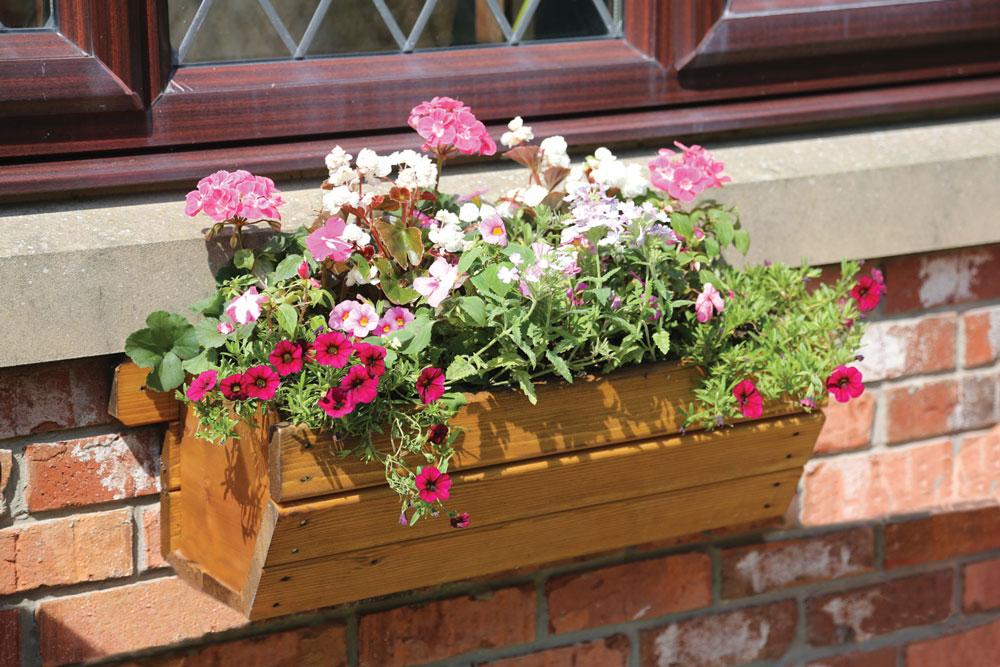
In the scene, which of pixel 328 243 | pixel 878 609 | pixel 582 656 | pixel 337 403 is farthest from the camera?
pixel 878 609

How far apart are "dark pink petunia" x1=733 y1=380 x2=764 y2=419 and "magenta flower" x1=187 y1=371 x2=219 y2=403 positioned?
641 mm

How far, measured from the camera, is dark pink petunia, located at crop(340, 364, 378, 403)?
3.71 feet

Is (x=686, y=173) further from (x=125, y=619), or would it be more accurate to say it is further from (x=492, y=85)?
(x=125, y=619)

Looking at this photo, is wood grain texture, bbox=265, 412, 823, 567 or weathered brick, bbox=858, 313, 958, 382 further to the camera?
weathered brick, bbox=858, 313, 958, 382

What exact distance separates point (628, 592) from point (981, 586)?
77 cm

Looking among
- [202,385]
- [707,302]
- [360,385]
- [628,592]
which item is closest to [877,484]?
[628,592]

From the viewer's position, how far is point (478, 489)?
1278 millimetres

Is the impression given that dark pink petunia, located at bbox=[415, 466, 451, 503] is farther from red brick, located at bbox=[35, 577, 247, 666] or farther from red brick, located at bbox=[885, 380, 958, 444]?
red brick, located at bbox=[885, 380, 958, 444]

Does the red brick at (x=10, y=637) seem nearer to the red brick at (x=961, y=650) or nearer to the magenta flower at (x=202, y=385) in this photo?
the magenta flower at (x=202, y=385)

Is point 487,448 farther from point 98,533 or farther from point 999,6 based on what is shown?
point 999,6

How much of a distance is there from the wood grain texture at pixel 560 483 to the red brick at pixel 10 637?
41 cm

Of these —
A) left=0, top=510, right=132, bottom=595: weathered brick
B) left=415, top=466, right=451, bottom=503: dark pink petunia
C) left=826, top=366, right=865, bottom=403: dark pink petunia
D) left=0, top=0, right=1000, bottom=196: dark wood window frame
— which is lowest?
left=415, top=466, right=451, bottom=503: dark pink petunia

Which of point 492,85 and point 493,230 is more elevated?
point 492,85

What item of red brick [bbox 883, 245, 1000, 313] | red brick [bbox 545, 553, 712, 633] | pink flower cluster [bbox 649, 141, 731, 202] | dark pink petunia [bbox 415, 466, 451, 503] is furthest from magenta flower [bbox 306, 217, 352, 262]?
red brick [bbox 883, 245, 1000, 313]
